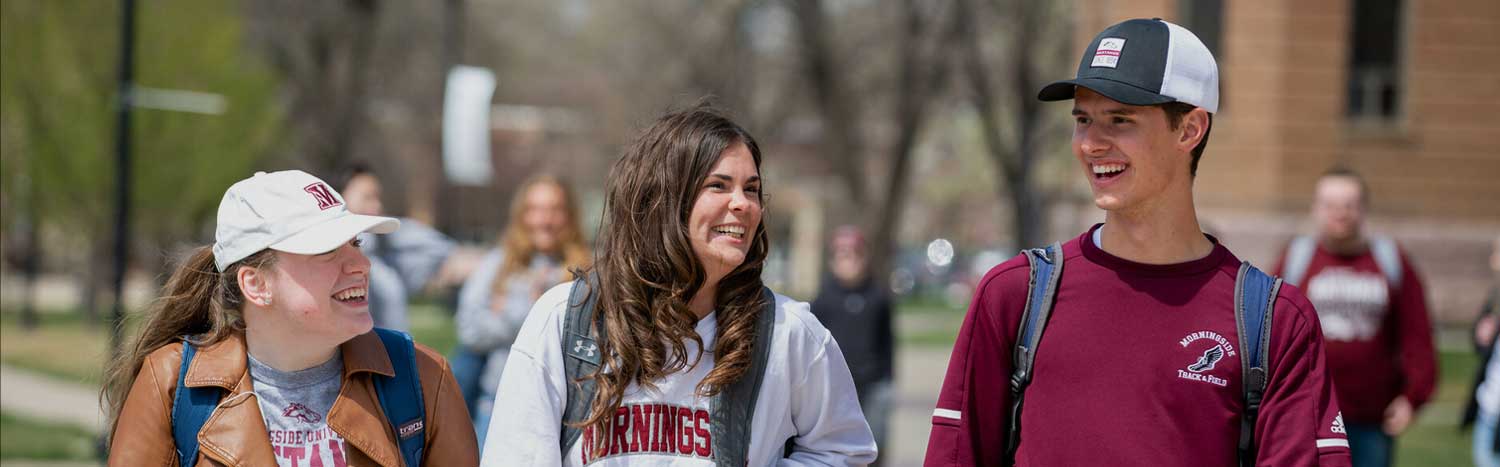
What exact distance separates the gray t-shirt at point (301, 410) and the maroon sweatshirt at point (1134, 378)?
1.31 m

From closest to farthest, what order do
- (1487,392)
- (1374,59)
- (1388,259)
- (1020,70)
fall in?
(1388,259), (1487,392), (1374,59), (1020,70)

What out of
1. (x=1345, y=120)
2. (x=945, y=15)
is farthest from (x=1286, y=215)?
(x=945, y=15)

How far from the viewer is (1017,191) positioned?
3166 cm

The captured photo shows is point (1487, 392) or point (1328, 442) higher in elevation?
point (1328, 442)

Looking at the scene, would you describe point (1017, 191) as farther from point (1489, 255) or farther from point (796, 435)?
point (796, 435)

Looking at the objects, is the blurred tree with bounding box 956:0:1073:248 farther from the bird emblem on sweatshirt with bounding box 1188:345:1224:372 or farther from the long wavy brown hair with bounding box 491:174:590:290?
the bird emblem on sweatshirt with bounding box 1188:345:1224:372

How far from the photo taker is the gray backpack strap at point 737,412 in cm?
Answer: 323

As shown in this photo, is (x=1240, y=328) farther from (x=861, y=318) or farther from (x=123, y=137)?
(x=123, y=137)

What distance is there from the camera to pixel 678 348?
3285 mm

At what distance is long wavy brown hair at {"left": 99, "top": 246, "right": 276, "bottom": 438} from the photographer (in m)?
3.40

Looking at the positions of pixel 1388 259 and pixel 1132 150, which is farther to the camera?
pixel 1388 259

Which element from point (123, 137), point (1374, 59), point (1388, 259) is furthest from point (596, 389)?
point (1374, 59)

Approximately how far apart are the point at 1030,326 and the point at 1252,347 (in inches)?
17.3

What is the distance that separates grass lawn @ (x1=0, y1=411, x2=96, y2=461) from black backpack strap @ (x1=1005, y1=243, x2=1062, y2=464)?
9.45 m
